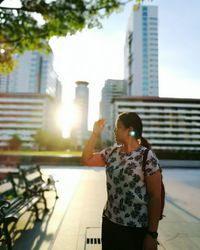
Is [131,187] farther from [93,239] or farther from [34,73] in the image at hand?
[34,73]

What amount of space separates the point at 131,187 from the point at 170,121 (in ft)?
396

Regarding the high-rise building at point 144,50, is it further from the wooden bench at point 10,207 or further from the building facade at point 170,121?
the wooden bench at point 10,207

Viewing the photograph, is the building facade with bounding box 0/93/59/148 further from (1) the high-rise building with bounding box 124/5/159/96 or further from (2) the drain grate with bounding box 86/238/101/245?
(2) the drain grate with bounding box 86/238/101/245

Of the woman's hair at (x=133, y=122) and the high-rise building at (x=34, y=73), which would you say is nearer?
the woman's hair at (x=133, y=122)

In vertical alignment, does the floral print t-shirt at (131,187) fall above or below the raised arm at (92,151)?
below

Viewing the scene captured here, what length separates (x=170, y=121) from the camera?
392 ft

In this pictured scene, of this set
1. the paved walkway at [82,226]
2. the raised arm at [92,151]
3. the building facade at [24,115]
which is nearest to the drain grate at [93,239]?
the paved walkway at [82,226]

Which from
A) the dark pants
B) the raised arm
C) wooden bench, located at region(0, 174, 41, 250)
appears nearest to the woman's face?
the raised arm

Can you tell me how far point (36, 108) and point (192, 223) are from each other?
4804 inches

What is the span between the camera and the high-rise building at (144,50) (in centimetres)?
12800

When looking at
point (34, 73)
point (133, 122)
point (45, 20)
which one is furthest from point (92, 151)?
point (34, 73)

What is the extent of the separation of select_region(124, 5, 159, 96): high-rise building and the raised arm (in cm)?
13023

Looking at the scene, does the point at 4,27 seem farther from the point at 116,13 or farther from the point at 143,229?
the point at 143,229

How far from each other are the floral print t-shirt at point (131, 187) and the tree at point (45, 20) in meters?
5.62
